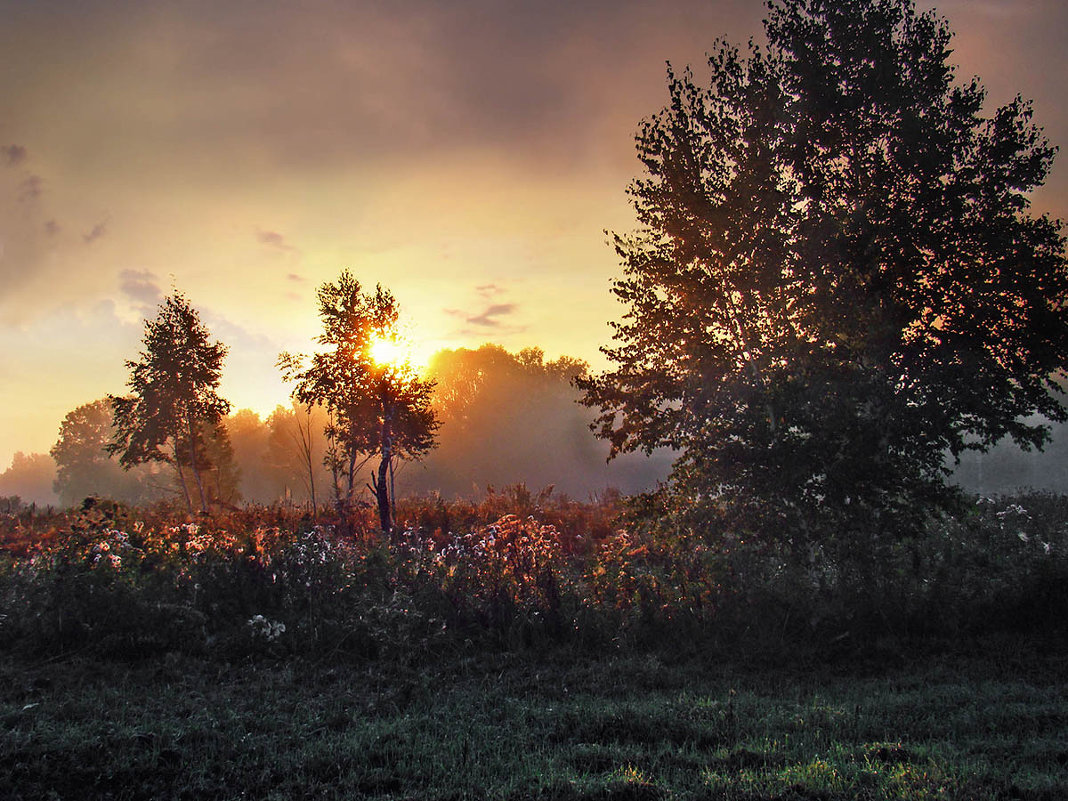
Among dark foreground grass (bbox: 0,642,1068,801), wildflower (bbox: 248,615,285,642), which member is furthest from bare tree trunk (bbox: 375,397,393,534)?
dark foreground grass (bbox: 0,642,1068,801)

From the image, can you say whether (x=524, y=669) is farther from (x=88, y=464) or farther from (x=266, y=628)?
(x=88, y=464)

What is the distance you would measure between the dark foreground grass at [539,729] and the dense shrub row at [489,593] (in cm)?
56

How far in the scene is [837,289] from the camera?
10508 millimetres

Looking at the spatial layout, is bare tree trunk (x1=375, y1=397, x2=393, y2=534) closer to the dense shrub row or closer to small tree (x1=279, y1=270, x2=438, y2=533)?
small tree (x1=279, y1=270, x2=438, y2=533)

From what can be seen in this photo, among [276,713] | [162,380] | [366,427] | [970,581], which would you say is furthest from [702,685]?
[162,380]

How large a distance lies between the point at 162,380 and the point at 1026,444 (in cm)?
3597

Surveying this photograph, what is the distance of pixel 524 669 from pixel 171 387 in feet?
106

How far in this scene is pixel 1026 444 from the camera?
1123cm

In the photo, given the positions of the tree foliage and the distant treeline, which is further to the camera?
the tree foliage

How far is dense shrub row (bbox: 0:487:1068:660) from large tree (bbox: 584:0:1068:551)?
897 millimetres

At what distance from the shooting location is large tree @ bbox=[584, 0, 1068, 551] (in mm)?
9602

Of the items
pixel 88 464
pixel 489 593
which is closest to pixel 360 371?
pixel 489 593

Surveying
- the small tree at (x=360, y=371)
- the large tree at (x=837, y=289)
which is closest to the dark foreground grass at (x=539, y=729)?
the large tree at (x=837, y=289)

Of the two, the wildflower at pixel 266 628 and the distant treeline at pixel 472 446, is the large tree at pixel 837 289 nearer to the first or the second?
the wildflower at pixel 266 628
